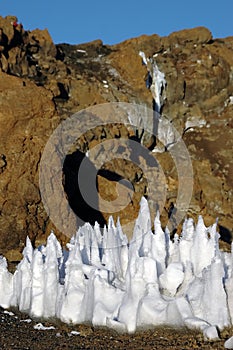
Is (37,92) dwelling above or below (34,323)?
above

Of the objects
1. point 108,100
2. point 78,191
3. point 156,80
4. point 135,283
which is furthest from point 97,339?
point 156,80

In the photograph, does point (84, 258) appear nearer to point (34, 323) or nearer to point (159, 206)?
point (34, 323)

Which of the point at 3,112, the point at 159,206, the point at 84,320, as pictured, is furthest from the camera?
the point at 159,206

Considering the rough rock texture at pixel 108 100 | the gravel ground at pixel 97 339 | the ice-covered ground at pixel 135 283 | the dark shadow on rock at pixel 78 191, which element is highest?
the rough rock texture at pixel 108 100

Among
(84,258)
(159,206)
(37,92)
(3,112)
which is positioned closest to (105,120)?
(159,206)

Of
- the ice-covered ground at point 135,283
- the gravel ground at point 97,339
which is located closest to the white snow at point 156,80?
the ice-covered ground at point 135,283

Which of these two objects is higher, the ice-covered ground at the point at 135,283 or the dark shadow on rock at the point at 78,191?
the dark shadow on rock at the point at 78,191

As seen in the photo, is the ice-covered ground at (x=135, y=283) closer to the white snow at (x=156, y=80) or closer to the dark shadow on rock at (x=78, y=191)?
the dark shadow on rock at (x=78, y=191)
